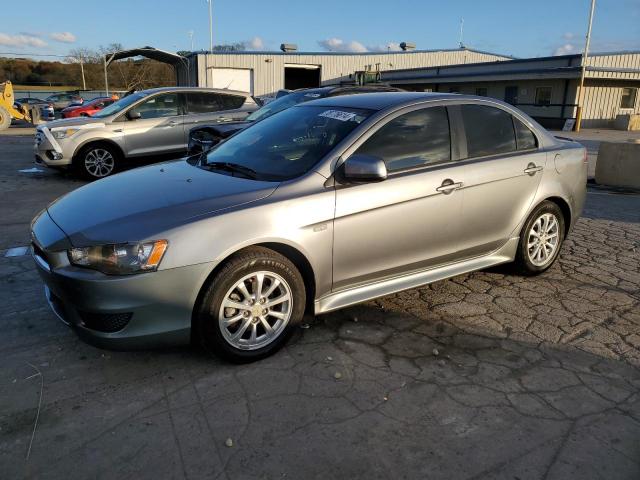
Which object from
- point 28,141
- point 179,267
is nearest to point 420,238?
point 179,267

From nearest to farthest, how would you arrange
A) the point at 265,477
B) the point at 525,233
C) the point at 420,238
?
the point at 265,477
the point at 420,238
the point at 525,233

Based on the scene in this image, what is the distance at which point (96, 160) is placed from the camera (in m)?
9.88

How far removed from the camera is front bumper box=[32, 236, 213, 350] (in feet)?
9.41

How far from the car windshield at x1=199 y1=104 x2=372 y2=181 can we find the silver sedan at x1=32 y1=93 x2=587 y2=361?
2 cm

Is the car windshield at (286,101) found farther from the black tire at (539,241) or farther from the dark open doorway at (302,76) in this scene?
the dark open doorway at (302,76)

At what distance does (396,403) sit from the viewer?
9.61ft

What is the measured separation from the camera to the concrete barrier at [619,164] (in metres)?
9.97

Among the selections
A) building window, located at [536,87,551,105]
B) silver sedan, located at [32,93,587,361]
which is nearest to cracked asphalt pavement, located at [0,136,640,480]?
silver sedan, located at [32,93,587,361]

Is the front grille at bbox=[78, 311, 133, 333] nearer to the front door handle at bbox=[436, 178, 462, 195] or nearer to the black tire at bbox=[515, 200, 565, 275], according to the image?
the front door handle at bbox=[436, 178, 462, 195]

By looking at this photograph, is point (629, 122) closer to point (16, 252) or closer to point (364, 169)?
point (364, 169)

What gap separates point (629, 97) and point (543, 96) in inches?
210

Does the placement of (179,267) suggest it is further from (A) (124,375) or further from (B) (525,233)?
(B) (525,233)

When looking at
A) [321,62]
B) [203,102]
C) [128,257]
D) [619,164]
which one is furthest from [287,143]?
[321,62]

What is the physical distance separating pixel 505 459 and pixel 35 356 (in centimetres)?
287
